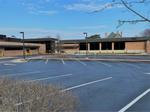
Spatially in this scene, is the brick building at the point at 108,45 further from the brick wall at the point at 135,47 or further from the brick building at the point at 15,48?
the brick building at the point at 15,48

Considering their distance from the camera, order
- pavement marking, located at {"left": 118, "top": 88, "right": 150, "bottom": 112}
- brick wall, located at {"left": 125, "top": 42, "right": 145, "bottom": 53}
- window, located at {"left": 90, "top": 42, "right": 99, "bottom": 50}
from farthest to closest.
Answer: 1. window, located at {"left": 90, "top": 42, "right": 99, "bottom": 50}
2. brick wall, located at {"left": 125, "top": 42, "right": 145, "bottom": 53}
3. pavement marking, located at {"left": 118, "top": 88, "right": 150, "bottom": 112}

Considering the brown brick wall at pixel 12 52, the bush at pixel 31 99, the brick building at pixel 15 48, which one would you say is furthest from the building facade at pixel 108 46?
the bush at pixel 31 99

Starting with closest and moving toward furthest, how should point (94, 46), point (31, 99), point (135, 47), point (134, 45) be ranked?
point (31, 99), point (134, 45), point (135, 47), point (94, 46)

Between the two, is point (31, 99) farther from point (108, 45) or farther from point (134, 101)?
point (108, 45)

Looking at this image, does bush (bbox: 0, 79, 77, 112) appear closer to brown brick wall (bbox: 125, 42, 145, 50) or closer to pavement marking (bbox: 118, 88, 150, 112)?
pavement marking (bbox: 118, 88, 150, 112)

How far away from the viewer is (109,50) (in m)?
102

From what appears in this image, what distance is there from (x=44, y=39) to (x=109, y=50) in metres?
23.4

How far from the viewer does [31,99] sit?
20.1 feet

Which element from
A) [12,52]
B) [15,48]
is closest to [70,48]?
[15,48]

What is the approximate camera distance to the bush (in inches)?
231

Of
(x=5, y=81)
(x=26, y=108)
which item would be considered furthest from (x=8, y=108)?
(x=5, y=81)

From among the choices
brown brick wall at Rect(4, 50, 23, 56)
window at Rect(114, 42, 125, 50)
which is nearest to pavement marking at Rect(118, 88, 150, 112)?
brown brick wall at Rect(4, 50, 23, 56)

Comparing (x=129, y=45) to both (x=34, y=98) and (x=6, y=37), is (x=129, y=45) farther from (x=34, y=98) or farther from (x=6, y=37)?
(x=34, y=98)

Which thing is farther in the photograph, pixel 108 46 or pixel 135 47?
pixel 108 46
